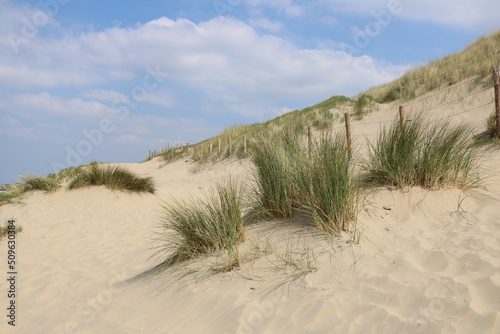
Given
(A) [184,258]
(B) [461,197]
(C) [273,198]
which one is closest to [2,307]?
Answer: (A) [184,258]

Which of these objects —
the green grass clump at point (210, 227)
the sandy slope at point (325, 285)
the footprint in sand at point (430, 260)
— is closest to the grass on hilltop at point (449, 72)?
the sandy slope at point (325, 285)

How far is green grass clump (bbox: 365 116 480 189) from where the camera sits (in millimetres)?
4402

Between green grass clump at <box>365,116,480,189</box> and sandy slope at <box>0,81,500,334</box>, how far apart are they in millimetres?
214

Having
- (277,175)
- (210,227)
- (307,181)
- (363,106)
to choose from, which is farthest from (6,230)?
(363,106)

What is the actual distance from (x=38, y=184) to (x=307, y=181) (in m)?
9.66

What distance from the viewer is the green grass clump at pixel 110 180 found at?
34.3 ft

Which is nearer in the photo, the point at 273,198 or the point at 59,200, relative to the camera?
the point at 273,198

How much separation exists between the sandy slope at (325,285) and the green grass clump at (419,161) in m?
0.21

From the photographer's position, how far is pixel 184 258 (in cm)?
409

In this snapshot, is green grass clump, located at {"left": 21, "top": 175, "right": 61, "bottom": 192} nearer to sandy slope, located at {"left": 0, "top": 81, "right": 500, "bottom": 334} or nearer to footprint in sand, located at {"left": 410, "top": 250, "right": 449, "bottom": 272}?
sandy slope, located at {"left": 0, "top": 81, "right": 500, "bottom": 334}

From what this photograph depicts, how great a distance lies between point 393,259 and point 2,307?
4473 millimetres

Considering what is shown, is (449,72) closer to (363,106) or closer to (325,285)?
(363,106)

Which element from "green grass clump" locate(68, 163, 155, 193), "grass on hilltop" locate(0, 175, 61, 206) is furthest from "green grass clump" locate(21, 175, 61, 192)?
"green grass clump" locate(68, 163, 155, 193)

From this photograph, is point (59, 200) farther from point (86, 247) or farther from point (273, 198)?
point (273, 198)
